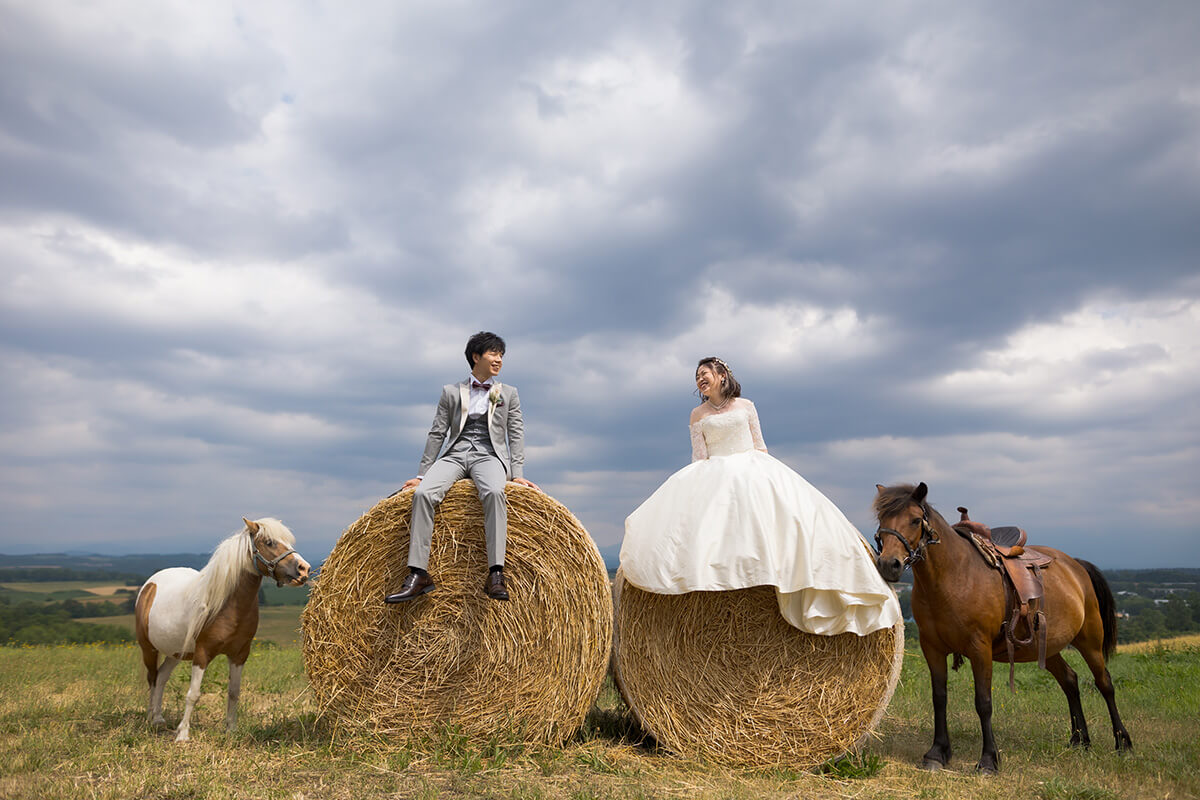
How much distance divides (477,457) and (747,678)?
2.61 metres

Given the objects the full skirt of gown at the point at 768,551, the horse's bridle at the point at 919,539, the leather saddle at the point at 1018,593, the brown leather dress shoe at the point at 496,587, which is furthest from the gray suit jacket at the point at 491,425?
the leather saddle at the point at 1018,593

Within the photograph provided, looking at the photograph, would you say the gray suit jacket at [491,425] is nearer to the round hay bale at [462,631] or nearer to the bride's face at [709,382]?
the round hay bale at [462,631]

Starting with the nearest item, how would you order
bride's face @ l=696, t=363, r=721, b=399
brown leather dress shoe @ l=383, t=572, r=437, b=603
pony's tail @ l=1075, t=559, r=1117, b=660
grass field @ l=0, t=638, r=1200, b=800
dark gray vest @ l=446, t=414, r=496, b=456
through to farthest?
grass field @ l=0, t=638, r=1200, b=800 < brown leather dress shoe @ l=383, t=572, r=437, b=603 < dark gray vest @ l=446, t=414, r=496, b=456 < bride's face @ l=696, t=363, r=721, b=399 < pony's tail @ l=1075, t=559, r=1117, b=660

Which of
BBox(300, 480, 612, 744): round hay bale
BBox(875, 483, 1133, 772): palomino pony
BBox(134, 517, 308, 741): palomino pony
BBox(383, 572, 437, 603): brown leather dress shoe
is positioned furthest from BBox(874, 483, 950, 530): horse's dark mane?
BBox(134, 517, 308, 741): palomino pony

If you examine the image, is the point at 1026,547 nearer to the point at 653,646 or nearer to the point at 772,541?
the point at 772,541

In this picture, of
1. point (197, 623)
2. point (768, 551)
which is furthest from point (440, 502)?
point (768, 551)

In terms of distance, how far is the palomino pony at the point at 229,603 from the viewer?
5855mm

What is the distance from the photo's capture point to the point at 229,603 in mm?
5934

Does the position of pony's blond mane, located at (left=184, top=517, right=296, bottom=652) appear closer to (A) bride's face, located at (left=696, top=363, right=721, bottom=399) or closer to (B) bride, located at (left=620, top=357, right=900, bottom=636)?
(B) bride, located at (left=620, top=357, right=900, bottom=636)

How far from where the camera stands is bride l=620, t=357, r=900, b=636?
16.4 ft

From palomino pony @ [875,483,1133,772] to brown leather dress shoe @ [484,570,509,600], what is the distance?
8.79 feet

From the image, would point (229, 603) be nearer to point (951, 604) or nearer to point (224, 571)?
point (224, 571)

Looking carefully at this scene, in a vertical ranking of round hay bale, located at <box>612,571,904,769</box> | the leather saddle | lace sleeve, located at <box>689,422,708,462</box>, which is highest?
lace sleeve, located at <box>689,422,708,462</box>

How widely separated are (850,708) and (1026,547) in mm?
2584
